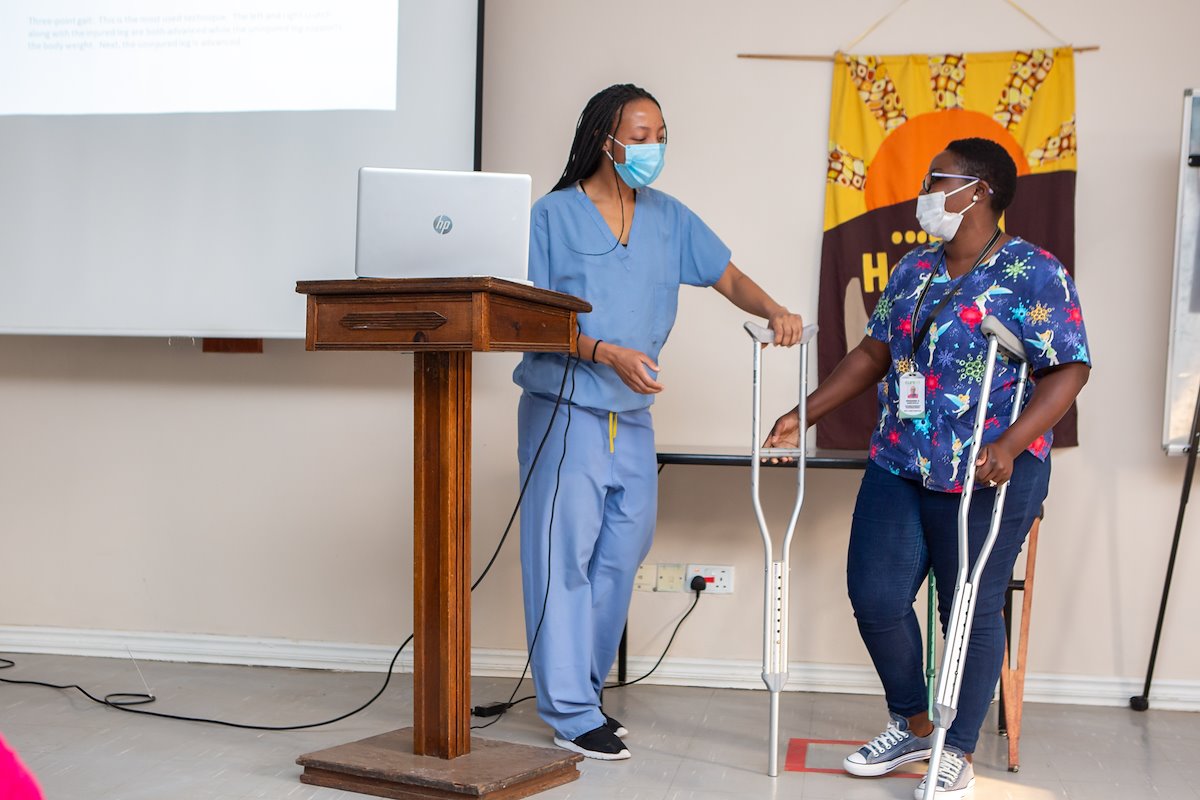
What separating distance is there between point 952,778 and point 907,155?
5.69ft

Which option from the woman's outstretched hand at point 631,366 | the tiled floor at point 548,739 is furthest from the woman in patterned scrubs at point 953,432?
the woman's outstretched hand at point 631,366

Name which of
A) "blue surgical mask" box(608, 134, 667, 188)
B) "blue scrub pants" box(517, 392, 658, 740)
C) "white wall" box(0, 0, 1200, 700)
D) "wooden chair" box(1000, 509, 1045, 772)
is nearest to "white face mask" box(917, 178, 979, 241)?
"blue surgical mask" box(608, 134, 667, 188)

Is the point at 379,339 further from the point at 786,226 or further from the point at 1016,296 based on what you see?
the point at 786,226

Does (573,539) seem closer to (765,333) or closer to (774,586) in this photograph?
(774,586)

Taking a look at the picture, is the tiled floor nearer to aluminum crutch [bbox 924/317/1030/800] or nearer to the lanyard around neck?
aluminum crutch [bbox 924/317/1030/800]

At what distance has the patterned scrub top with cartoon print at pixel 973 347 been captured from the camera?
2314 mm

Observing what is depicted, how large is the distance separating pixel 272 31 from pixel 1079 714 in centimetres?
296

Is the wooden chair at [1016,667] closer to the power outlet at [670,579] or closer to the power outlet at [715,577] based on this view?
the power outlet at [715,577]

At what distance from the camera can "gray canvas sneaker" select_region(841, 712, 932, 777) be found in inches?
99.0

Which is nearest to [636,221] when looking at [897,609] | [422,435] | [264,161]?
[422,435]

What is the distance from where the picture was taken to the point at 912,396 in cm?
242

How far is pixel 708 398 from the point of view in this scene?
3.47 meters

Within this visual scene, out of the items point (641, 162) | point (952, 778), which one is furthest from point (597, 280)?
point (952, 778)

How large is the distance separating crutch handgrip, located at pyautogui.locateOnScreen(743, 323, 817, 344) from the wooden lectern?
37 centimetres
